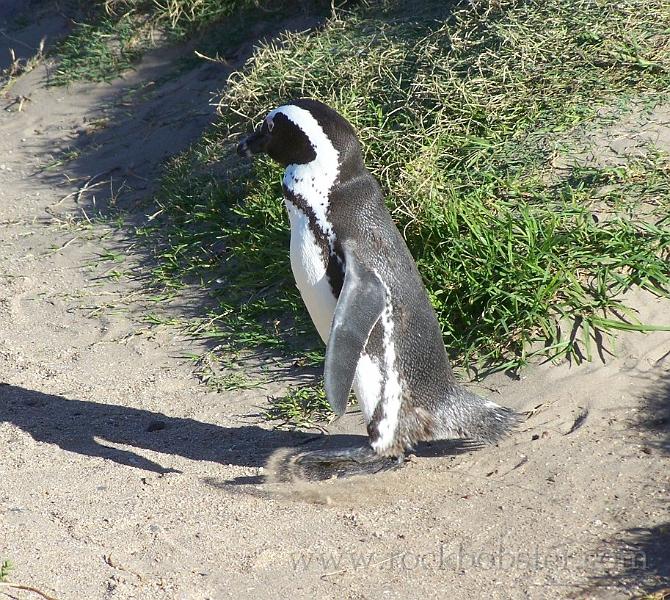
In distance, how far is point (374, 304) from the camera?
310cm

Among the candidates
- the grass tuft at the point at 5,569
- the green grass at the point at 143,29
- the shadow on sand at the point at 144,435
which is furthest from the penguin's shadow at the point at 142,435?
the green grass at the point at 143,29

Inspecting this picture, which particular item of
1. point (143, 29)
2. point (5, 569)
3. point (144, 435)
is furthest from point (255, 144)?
point (143, 29)

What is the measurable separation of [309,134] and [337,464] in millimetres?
1123

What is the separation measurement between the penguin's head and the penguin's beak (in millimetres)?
32

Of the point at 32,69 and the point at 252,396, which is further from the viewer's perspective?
the point at 32,69

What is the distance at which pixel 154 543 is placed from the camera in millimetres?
2826

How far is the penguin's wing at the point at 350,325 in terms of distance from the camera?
116 inches

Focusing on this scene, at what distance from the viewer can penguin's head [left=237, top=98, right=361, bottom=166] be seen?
3.31m

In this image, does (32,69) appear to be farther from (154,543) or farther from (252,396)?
(154,543)

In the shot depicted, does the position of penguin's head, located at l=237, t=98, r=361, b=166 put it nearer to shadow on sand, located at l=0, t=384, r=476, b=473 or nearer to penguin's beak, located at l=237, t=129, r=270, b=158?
penguin's beak, located at l=237, t=129, r=270, b=158

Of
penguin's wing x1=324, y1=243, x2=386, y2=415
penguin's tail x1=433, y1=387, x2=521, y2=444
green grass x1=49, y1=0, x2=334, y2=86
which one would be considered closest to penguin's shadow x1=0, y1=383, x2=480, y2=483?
penguin's tail x1=433, y1=387, x2=521, y2=444

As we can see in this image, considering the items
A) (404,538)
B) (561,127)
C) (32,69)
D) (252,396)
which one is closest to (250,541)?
(404,538)

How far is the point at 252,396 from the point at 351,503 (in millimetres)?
859

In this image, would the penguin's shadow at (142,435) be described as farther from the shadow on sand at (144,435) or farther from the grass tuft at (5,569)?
the grass tuft at (5,569)
